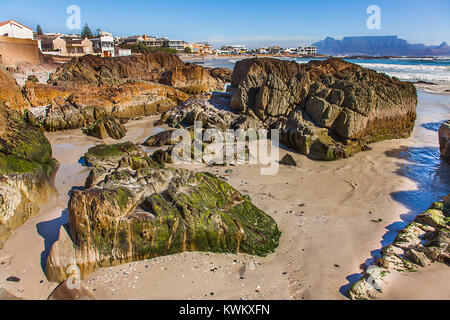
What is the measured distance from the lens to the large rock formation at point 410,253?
12.4 ft

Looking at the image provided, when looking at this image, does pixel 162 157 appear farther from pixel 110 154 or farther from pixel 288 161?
pixel 288 161

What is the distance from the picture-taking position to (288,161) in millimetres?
8781

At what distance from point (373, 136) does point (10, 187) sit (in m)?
10.8

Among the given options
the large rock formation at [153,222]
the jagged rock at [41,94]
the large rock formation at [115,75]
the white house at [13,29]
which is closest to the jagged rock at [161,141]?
the large rock formation at [153,222]

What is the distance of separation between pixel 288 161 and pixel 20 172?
22.0ft

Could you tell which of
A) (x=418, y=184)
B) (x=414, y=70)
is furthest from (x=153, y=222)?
(x=414, y=70)

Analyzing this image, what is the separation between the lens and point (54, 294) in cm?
349

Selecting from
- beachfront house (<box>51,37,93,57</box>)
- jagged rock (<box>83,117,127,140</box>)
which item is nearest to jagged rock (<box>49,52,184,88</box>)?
jagged rock (<box>83,117,127,140</box>)

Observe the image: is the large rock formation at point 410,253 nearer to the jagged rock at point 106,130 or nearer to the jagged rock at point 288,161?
the jagged rock at point 288,161

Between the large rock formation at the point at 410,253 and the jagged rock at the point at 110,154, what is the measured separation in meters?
6.66

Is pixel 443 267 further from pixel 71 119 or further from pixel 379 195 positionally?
pixel 71 119

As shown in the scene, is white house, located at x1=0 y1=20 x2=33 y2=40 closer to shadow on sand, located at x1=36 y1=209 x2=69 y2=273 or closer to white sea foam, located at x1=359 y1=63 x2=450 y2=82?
shadow on sand, located at x1=36 y1=209 x2=69 y2=273

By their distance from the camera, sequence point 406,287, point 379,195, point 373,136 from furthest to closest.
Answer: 1. point 373,136
2. point 379,195
3. point 406,287

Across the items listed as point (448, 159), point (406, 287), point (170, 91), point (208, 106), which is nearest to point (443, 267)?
point (406, 287)
